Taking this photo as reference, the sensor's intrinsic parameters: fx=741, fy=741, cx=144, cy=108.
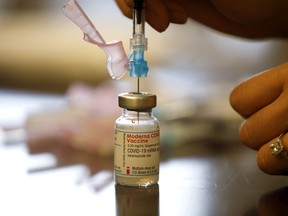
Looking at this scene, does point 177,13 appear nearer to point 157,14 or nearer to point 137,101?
point 157,14

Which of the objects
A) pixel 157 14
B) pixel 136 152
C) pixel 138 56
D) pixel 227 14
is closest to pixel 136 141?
pixel 136 152

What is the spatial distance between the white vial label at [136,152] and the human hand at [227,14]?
207 millimetres

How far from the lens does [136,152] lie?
3.02 ft

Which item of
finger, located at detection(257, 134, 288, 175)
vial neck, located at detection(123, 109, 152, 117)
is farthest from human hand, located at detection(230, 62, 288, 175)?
vial neck, located at detection(123, 109, 152, 117)

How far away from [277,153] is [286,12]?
336mm

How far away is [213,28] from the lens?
121cm

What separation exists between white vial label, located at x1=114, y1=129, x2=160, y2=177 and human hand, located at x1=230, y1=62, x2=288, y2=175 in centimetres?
13

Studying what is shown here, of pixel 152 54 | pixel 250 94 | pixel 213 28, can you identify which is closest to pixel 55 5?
pixel 152 54

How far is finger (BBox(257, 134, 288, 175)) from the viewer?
943 millimetres

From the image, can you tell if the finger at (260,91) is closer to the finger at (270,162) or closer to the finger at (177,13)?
the finger at (270,162)

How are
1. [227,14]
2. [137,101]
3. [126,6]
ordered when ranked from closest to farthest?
[137,101], [126,6], [227,14]

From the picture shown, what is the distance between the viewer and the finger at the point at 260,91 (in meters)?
0.94

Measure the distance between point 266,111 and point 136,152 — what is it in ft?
0.56

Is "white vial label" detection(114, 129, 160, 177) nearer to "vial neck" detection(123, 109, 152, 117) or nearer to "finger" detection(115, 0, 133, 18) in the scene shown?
"vial neck" detection(123, 109, 152, 117)
